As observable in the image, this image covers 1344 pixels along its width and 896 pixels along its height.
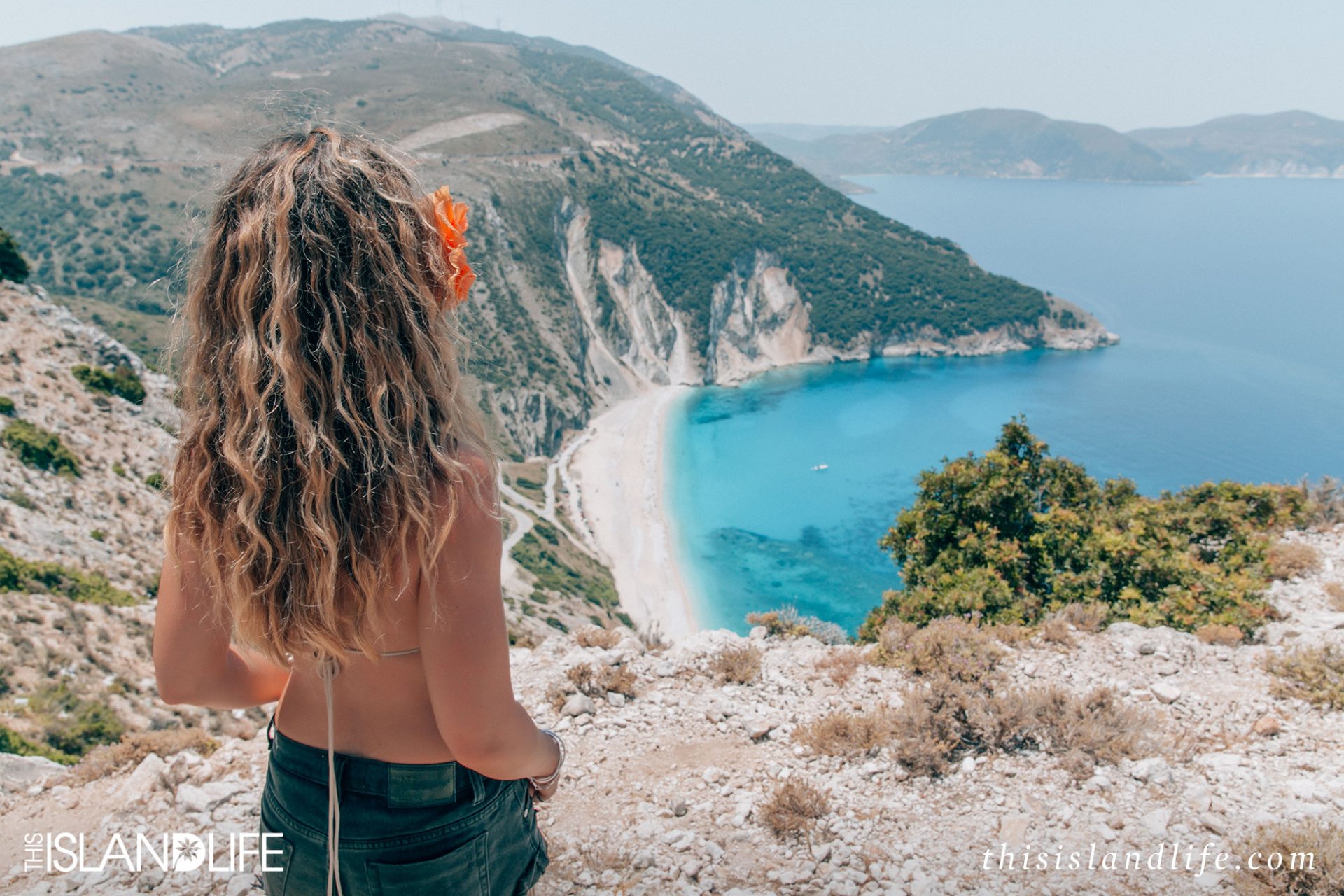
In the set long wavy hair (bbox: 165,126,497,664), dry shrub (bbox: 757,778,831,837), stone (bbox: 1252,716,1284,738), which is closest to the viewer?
long wavy hair (bbox: 165,126,497,664)

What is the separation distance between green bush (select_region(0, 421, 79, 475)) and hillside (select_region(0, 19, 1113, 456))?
973 inches

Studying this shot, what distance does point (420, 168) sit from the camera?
1613 millimetres

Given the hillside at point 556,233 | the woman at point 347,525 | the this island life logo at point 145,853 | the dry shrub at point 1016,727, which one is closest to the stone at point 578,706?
the this island life logo at point 145,853

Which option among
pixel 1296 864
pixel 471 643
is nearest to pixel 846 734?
pixel 1296 864

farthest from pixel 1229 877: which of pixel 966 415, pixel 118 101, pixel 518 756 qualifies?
pixel 118 101

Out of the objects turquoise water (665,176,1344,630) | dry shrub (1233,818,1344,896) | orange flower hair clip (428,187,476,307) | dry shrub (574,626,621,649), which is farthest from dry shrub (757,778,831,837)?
turquoise water (665,176,1344,630)

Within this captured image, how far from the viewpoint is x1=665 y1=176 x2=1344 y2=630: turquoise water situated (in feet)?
138

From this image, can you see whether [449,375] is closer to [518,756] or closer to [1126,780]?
[518,756]

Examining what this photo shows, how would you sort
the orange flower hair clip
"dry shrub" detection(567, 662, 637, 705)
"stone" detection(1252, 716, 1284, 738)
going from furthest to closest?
"dry shrub" detection(567, 662, 637, 705) → "stone" detection(1252, 716, 1284, 738) → the orange flower hair clip

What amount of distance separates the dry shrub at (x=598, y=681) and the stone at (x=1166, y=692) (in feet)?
14.2

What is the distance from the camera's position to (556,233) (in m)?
73.9

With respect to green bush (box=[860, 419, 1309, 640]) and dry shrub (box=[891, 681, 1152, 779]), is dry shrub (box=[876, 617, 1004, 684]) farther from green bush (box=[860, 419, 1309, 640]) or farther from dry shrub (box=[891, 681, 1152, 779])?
green bush (box=[860, 419, 1309, 640])

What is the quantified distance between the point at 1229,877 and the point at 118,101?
115345 mm

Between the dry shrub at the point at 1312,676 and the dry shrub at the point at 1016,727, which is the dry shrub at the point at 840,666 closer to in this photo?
the dry shrub at the point at 1016,727
